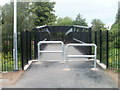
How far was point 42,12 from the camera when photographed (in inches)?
1200

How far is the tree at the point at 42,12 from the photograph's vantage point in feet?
98.6

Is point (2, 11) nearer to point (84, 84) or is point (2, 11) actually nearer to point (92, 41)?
point (92, 41)

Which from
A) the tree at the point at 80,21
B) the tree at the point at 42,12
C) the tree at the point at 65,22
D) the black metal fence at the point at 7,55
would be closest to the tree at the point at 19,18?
the tree at the point at 42,12

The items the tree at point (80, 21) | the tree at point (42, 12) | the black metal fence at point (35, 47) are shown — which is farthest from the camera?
the tree at point (80, 21)

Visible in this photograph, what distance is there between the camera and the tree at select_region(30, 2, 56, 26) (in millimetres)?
30042

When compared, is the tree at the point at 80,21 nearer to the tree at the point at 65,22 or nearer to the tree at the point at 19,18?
the tree at the point at 65,22

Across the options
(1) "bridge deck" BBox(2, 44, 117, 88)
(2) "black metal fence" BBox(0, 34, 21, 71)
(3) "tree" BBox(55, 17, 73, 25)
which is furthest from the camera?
(3) "tree" BBox(55, 17, 73, 25)

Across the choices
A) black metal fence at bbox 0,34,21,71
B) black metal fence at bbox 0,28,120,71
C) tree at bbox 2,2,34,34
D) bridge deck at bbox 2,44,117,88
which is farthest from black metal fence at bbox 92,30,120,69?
tree at bbox 2,2,34,34

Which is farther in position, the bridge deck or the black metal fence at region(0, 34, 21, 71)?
the black metal fence at region(0, 34, 21, 71)

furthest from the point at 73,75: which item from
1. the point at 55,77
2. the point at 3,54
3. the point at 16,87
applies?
the point at 3,54

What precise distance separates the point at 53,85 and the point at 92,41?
490 cm

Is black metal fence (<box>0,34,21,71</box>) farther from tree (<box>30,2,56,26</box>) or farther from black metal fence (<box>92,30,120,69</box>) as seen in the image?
tree (<box>30,2,56,26</box>)

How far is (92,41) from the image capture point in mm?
9180

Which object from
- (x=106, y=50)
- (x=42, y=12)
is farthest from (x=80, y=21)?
(x=106, y=50)
